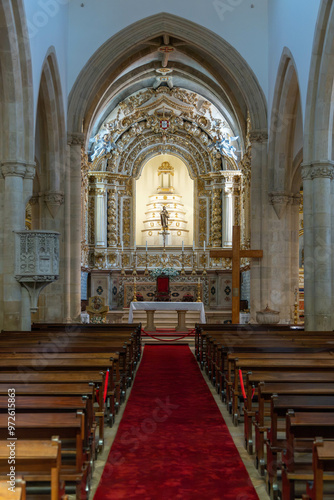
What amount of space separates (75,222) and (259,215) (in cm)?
570

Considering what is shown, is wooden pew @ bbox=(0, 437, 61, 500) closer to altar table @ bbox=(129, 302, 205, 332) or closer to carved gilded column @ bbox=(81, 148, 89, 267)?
altar table @ bbox=(129, 302, 205, 332)

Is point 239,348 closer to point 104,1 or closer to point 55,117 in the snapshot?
point 55,117

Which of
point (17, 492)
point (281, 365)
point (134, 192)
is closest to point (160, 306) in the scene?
point (134, 192)

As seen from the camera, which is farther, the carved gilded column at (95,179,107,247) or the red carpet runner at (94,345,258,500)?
the carved gilded column at (95,179,107,247)

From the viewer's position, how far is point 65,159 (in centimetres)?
1814

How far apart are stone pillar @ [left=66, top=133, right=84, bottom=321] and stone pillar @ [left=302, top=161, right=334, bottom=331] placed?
7594 mm

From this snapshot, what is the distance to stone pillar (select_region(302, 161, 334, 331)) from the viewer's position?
42.9 feet

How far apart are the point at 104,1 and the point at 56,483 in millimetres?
17891

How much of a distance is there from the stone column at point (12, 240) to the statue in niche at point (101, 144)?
500 inches

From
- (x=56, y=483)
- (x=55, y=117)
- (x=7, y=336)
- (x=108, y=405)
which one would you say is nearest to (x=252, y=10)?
(x=55, y=117)

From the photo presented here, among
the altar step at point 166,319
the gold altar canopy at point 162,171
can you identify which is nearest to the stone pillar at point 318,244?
the altar step at point 166,319

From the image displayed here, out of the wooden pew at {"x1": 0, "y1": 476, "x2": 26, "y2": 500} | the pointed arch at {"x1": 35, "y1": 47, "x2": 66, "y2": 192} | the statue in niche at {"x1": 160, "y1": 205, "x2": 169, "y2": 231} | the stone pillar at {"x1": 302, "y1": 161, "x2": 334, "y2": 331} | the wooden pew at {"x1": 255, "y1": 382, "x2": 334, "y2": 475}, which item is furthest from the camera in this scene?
the statue in niche at {"x1": 160, "y1": 205, "x2": 169, "y2": 231}

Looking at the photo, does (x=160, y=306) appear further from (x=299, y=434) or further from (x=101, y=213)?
(x=299, y=434)

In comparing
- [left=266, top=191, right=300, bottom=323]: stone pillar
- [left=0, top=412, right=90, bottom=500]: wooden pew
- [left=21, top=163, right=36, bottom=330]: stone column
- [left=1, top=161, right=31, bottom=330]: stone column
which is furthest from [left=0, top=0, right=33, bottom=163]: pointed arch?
[left=0, top=412, right=90, bottom=500]: wooden pew
